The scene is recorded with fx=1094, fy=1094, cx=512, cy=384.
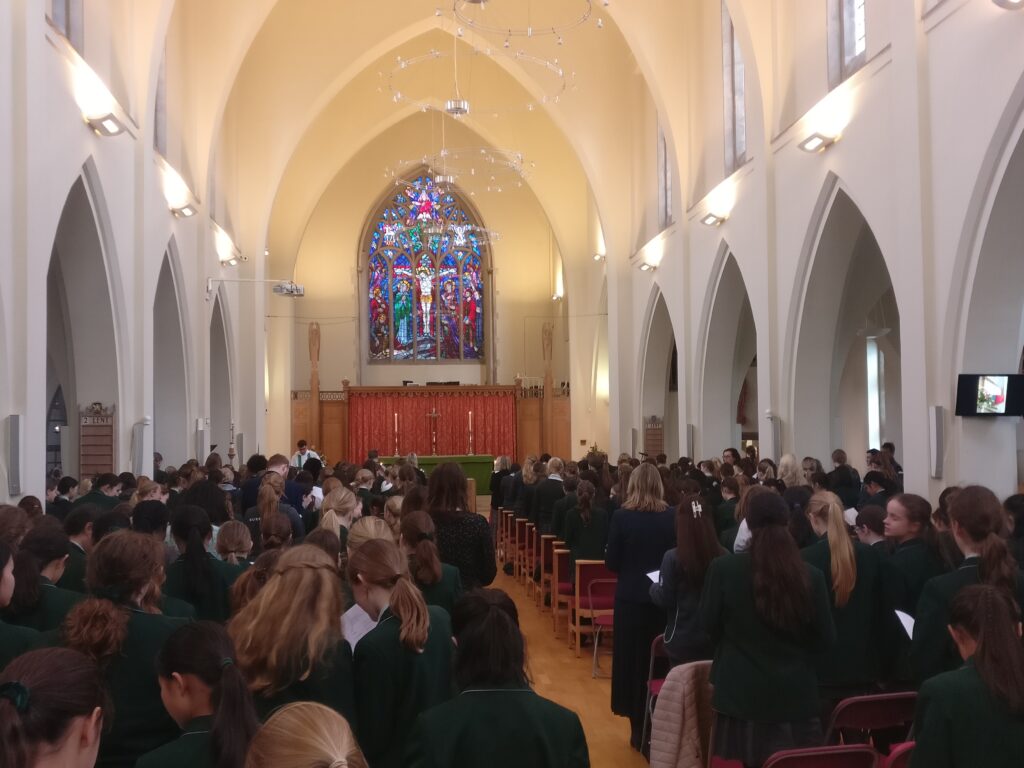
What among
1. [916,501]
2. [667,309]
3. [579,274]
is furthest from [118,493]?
[579,274]

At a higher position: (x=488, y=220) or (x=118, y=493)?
(x=488, y=220)

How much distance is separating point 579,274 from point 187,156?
11.5m

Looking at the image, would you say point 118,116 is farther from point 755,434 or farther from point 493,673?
point 755,434

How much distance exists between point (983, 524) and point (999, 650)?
163 cm

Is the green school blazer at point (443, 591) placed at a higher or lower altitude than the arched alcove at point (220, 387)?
lower

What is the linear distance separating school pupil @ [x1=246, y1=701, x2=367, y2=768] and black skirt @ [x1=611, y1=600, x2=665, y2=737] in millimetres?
4814

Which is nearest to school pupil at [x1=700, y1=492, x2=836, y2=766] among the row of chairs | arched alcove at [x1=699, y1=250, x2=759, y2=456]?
the row of chairs

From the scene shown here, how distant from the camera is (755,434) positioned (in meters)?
21.9

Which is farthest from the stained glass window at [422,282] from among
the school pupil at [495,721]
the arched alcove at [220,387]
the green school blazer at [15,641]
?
the school pupil at [495,721]

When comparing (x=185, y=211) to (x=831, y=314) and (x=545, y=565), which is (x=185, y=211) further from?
(x=831, y=314)

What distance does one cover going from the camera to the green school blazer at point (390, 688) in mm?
3477

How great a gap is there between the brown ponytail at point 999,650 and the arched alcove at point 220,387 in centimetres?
1938

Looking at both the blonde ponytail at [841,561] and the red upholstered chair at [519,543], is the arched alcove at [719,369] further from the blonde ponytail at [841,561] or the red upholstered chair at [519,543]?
the blonde ponytail at [841,561]

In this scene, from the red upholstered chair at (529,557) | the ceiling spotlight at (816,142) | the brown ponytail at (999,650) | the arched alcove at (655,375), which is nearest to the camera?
the brown ponytail at (999,650)
